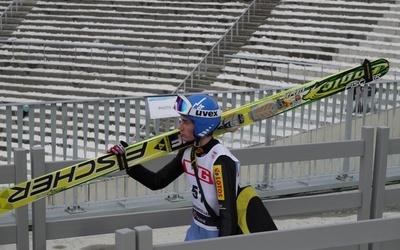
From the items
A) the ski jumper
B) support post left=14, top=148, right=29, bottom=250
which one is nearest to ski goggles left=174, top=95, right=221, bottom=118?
the ski jumper

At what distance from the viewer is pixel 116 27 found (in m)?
24.6

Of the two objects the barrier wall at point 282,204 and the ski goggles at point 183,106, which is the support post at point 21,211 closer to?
the barrier wall at point 282,204

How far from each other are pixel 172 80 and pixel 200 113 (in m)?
16.3

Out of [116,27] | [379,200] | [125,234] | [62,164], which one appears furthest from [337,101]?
[116,27]

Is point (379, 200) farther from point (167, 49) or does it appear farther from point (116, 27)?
point (116, 27)

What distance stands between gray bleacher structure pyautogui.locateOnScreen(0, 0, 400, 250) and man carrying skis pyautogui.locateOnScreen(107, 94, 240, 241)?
50cm

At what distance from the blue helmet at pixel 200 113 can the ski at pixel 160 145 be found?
0.96ft

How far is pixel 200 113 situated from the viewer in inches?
192

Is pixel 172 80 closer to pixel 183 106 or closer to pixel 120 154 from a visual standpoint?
pixel 120 154

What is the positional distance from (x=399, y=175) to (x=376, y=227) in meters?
5.45

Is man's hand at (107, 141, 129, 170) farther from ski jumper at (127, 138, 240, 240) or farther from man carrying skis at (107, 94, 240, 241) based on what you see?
ski jumper at (127, 138, 240, 240)

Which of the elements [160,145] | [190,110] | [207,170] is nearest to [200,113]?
[190,110]

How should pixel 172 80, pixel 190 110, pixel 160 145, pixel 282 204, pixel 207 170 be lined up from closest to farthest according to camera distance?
pixel 190 110 → pixel 207 170 → pixel 160 145 → pixel 282 204 → pixel 172 80

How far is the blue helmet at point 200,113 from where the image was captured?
487cm
